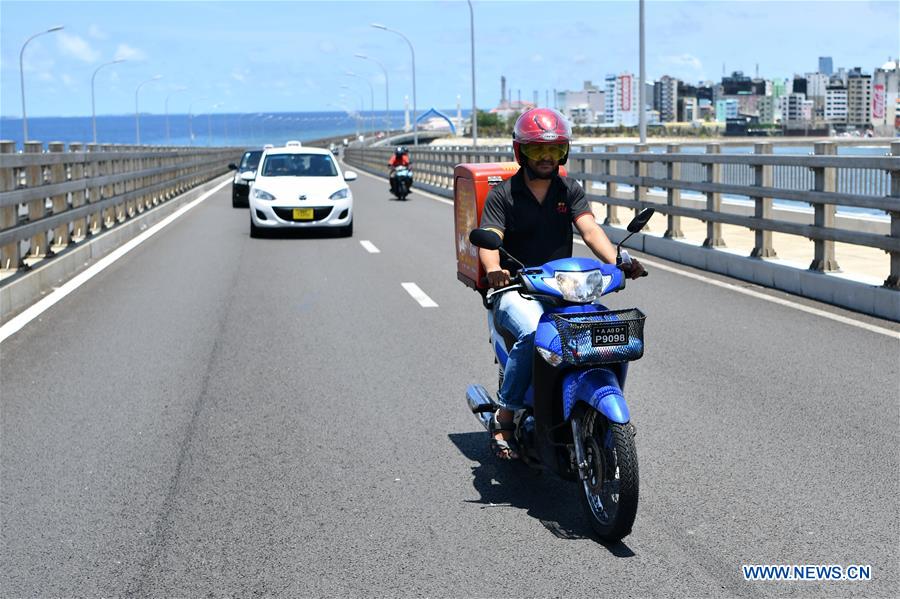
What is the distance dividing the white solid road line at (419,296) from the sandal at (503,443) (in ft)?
19.6

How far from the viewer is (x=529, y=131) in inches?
211

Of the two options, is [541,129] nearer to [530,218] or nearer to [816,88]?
[530,218]

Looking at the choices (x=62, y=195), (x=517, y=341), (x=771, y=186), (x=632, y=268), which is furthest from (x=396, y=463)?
(x=62, y=195)

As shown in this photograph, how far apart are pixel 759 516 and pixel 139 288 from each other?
9.52 m

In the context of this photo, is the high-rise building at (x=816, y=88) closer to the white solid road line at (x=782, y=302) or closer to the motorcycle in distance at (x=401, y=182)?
the motorcycle in distance at (x=401, y=182)

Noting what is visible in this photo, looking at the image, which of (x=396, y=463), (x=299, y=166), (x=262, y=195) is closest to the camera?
(x=396, y=463)

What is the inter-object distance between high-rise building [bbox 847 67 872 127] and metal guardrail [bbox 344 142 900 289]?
141 metres

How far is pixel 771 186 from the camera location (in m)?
12.9

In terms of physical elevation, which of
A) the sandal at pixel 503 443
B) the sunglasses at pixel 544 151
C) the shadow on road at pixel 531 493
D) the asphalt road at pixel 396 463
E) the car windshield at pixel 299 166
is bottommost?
the shadow on road at pixel 531 493

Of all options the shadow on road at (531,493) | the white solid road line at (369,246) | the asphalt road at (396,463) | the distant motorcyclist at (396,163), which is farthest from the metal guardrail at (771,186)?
the distant motorcyclist at (396,163)

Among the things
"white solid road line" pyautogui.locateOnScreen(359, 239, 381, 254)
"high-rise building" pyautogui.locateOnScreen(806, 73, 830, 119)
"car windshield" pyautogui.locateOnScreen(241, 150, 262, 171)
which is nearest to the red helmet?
"white solid road line" pyautogui.locateOnScreen(359, 239, 381, 254)

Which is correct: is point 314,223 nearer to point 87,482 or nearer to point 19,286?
point 19,286

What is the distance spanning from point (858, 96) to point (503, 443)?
171 m

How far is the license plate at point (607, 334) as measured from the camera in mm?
4680
